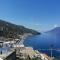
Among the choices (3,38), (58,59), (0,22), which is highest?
(0,22)

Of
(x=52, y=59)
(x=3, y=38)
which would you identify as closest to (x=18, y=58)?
(x=52, y=59)

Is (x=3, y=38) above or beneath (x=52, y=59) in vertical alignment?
above

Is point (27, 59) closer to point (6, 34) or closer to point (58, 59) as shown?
point (58, 59)

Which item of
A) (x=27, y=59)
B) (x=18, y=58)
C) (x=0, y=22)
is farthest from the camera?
(x=0, y=22)

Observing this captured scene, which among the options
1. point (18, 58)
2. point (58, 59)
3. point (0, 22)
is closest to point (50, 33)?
point (0, 22)

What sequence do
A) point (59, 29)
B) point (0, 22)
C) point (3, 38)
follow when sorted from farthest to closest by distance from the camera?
point (59, 29)
point (0, 22)
point (3, 38)

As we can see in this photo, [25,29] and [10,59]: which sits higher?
[25,29]

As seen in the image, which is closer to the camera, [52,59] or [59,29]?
[52,59]

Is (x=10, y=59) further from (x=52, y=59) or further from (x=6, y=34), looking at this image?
(x=6, y=34)

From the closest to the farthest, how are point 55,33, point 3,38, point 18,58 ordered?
1. point 18,58
2. point 3,38
3. point 55,33
